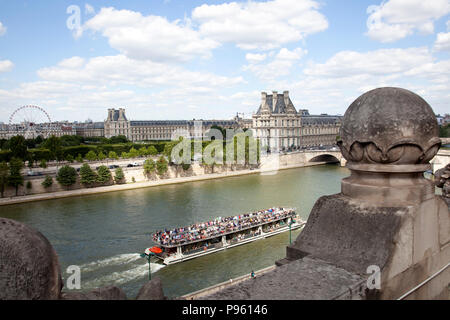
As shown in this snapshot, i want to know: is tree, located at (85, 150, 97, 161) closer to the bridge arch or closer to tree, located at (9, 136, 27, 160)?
tree, located at (9, 136, 27, 160)

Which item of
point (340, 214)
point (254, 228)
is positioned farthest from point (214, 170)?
point (340, 214)

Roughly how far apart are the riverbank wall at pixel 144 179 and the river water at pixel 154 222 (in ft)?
4.29

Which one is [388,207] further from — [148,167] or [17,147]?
[17,147]

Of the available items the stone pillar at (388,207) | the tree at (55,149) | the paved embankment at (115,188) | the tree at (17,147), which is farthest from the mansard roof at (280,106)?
the stone pillar at (388,207)

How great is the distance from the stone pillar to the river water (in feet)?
35.2

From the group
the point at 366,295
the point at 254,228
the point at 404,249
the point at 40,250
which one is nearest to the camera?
Answer: the point at 40,250

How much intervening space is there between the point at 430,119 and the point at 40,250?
9.73ft

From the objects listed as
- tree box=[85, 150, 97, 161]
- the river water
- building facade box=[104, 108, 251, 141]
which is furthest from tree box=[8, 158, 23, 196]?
building facade box=[104, 108, 251, 141]

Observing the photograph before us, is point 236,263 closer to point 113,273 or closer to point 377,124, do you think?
point 113,273

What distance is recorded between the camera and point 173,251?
1672cm

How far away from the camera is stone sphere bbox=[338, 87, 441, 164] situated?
9.26 ft

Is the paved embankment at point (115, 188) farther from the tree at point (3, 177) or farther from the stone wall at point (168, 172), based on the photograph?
the tree at point (3, 177)

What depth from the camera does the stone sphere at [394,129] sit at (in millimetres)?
2822
